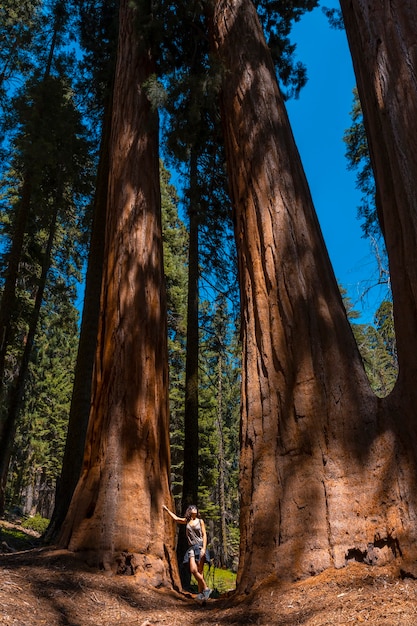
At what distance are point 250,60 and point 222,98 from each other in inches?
23.2

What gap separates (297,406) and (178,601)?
1909mm

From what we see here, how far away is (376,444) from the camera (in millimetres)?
3396

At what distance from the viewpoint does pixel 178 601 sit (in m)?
4.17

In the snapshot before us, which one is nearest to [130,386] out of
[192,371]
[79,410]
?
[79,410]

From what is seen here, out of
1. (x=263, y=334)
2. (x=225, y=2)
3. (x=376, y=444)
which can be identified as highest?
(x=225, y=2)

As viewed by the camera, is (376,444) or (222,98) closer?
(376,444)

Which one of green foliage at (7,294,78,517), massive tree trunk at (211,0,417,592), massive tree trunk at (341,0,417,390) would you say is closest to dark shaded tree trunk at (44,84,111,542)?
massive tree trunk at (211,0,417,592)

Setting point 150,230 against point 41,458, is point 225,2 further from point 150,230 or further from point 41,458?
point 41,458

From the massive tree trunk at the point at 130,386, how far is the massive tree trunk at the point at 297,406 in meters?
1.18

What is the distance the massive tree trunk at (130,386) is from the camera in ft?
14.7

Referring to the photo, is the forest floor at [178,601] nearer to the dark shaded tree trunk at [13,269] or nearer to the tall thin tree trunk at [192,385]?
the tall thin tree trunk at [192,385]

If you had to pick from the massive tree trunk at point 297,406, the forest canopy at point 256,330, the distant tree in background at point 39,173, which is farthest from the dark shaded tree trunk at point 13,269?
the massive tree trunk at point 297,406

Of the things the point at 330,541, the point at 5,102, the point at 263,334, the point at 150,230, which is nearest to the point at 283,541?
the point at 330,541

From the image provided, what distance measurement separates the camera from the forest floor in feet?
8.81
